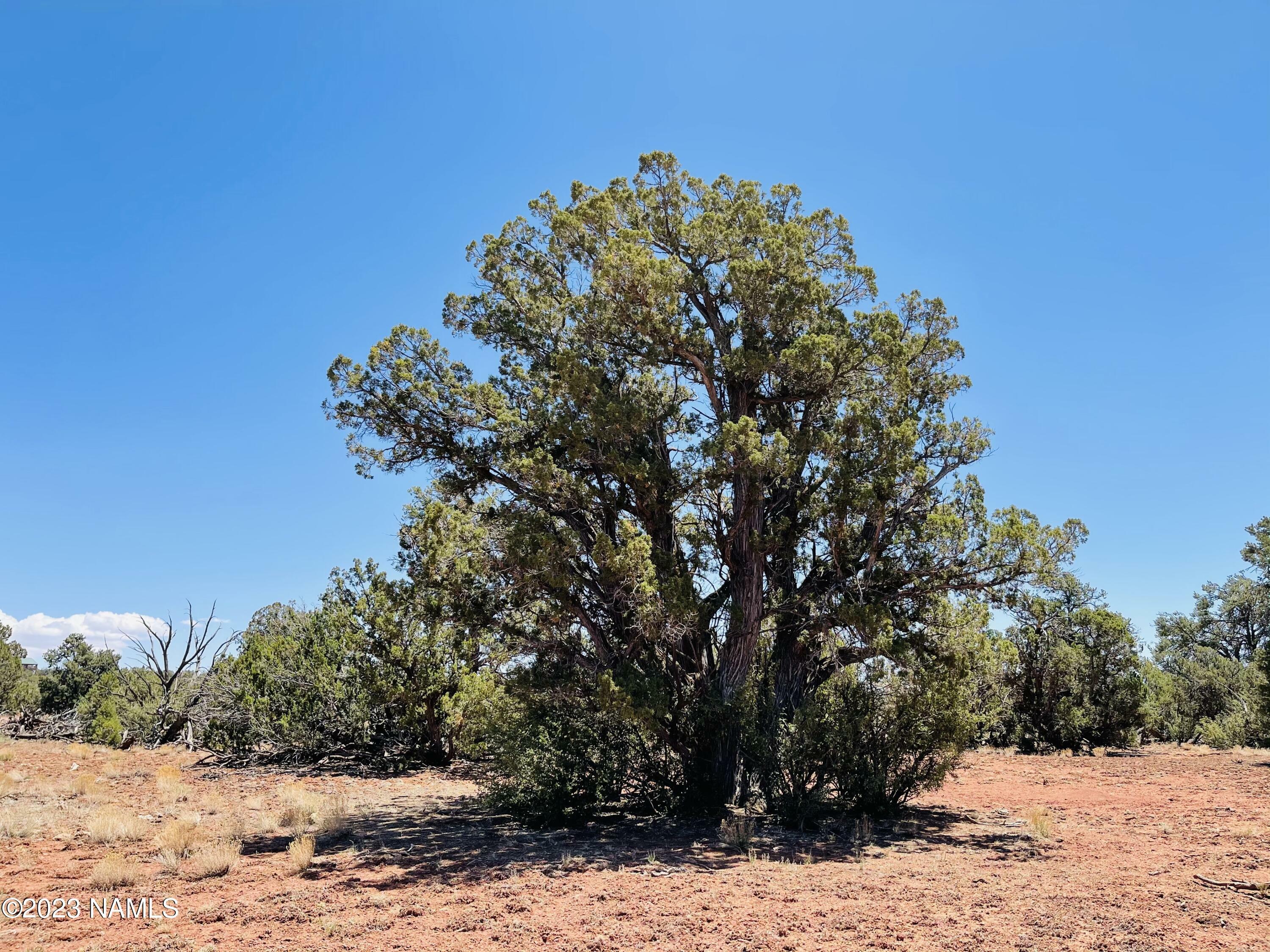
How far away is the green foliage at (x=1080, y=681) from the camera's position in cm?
2073

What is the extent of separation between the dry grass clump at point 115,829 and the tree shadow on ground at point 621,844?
60.3 inches

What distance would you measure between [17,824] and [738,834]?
31.5ft

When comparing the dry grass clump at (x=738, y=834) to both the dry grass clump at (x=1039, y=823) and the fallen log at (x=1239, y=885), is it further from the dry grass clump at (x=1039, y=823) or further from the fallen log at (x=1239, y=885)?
the fallen log at (x=1239, y=885)

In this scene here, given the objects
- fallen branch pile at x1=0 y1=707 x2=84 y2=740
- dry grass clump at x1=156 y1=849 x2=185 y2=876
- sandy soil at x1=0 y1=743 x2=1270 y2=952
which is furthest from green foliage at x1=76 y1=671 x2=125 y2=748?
dry grass clump at x1=156 y1=849 x2=185 y2=876

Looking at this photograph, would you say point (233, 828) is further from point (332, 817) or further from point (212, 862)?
point (212, 862)

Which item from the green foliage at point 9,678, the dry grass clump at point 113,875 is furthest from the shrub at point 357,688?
the green foliage at point 9,678

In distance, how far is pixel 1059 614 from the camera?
1909 centimetres

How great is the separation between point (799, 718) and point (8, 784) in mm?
14188

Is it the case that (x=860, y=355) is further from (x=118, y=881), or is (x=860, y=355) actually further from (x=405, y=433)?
(x=118, y=881)

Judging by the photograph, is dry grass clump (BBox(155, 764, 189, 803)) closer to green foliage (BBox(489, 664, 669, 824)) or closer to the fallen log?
green foliage (BBox(489, 664, 669, 824))

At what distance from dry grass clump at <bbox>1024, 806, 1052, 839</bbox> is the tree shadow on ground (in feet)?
0.55

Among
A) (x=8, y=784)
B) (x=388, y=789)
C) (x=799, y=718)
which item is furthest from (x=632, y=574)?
(x=8, y=784)

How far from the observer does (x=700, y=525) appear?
42.0ft

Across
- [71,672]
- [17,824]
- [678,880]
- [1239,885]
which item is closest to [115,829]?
[17,824]
